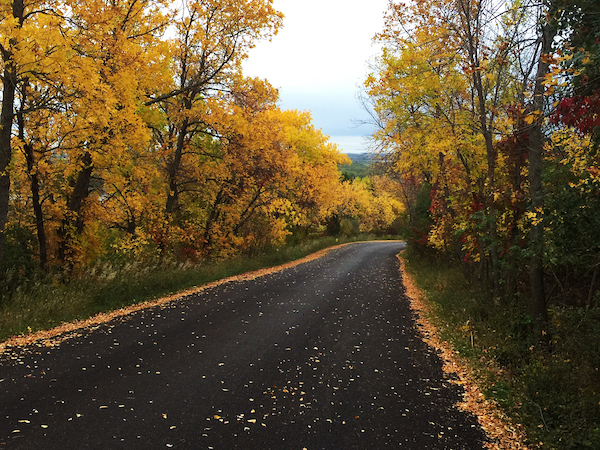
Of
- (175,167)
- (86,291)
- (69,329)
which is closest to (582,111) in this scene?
(69,329)

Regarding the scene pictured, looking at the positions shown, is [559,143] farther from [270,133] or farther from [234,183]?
[234,183]

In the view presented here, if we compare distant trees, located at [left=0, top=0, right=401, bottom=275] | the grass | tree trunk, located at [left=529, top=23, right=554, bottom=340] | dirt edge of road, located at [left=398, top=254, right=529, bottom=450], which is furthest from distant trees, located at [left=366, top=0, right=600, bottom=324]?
the grass

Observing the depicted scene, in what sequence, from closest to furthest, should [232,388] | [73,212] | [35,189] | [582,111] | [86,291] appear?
[582,111] → [232,388] → [86,291] → [35,189] → [73,212]

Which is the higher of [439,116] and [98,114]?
[98,114]

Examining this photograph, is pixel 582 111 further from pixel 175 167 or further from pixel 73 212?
pixel 175 167

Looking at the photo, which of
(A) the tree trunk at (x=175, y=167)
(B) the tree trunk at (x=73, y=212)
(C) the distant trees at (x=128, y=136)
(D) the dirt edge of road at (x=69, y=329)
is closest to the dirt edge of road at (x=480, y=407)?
(D) the dirt edge of road at (x=69, y=329)

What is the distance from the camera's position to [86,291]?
30.5 feet

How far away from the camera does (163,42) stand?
45.4ft

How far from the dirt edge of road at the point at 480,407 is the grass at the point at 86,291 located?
7.27 metres

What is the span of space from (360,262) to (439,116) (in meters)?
11.4

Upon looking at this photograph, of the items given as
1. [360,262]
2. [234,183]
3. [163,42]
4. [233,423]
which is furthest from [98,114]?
[360,262]

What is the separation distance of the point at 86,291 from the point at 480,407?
28.4 feet

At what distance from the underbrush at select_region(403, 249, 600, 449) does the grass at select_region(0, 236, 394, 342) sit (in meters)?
7.58

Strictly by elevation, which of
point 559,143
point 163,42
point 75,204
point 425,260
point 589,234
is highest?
point 163,42
